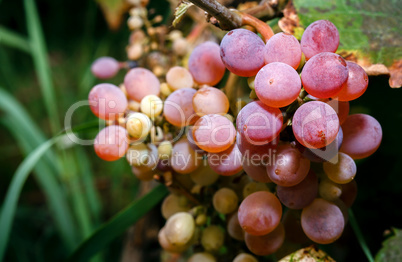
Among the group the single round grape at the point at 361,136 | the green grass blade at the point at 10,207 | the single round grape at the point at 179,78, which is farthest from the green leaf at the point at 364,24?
the green grass blade at the point at 10,207

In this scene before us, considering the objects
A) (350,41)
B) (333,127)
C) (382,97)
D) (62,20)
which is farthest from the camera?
(62,20)

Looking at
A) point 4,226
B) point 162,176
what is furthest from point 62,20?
point 162,176

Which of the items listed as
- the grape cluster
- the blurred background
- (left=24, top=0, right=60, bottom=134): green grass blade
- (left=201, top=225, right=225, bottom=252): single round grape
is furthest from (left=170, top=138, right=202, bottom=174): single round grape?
(left=24, top=0, right=60, bottom=134): green grass blade

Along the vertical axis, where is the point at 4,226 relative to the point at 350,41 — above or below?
below

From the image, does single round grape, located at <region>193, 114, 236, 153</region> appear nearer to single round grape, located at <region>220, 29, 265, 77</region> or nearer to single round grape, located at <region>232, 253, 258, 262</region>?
single round grape, located at <region>220, 29, 265, 77</region>

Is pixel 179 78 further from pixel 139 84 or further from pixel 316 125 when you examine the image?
pixel 316 125

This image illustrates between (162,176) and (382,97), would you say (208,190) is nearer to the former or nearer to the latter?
(162,176)
